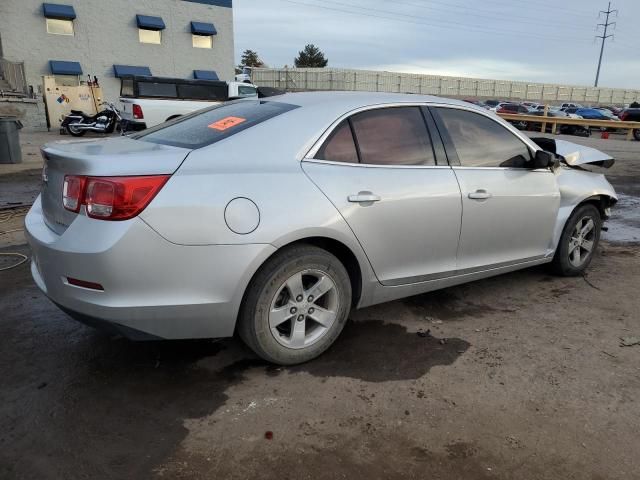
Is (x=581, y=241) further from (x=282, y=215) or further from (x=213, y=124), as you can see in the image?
(x=213, y=124)

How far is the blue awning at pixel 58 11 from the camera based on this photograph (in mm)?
25141

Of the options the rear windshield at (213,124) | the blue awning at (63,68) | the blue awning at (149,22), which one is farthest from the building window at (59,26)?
the rear windshield at (213,124)

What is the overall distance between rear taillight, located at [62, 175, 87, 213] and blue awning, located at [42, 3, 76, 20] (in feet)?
89.6

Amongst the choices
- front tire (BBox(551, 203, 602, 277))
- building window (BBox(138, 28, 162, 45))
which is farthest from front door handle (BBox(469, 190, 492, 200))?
building window (BBox(138, 28, 162, 45))

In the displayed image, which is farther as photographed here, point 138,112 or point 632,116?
point 632,116

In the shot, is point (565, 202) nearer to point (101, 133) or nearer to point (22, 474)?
point (22, 474)

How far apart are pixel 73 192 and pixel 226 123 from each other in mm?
1017

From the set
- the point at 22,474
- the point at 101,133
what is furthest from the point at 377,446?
the point at 101,133

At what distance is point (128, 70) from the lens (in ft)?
91.0

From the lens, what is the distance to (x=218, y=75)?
31.1 metres

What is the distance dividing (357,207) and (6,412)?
2.17 m

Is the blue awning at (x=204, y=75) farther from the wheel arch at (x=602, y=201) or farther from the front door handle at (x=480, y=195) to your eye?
the front door handle at (x=480, y=195)

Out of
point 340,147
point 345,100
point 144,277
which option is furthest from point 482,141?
point 144,277

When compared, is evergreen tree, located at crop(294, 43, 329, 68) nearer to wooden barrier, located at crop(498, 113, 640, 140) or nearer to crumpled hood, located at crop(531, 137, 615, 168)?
wooden barrier, located at crop(498, 113, 640, 140)
